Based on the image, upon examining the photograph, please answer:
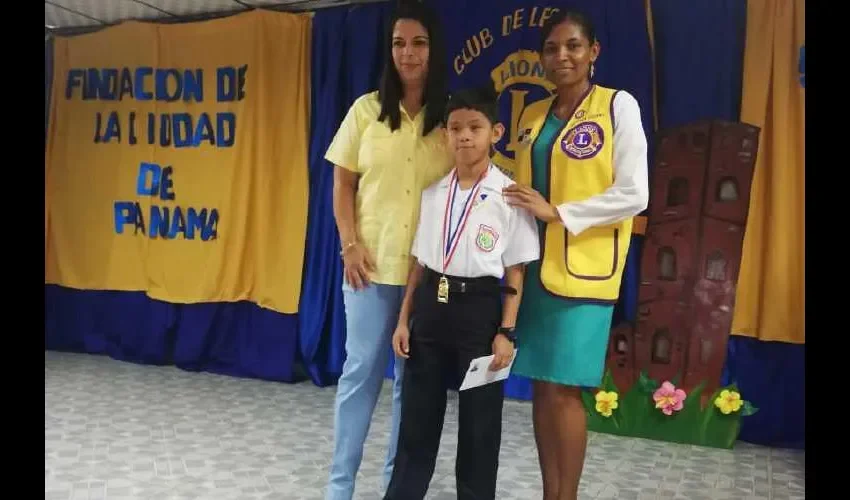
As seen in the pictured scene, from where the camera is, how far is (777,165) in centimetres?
241

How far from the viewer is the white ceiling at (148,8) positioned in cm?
317

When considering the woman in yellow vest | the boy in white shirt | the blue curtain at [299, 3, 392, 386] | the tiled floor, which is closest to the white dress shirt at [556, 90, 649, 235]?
the woman in yellow vest

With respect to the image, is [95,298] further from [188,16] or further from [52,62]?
[188,16]

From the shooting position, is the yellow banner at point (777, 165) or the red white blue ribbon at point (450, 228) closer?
the red white blue ribbon at point (450, 228)

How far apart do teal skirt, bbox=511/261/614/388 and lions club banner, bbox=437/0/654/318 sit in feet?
4.29

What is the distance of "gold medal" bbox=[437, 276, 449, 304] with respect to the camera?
139 cm

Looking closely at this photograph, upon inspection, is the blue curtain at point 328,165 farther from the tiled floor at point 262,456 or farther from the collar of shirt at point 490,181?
the collar of shirt at point 490,181

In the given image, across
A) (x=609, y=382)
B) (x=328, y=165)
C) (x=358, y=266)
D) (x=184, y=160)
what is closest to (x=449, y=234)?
(x=358, y=266)

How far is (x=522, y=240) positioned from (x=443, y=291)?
20cm

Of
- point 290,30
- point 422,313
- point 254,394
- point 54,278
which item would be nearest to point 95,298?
point 54,278

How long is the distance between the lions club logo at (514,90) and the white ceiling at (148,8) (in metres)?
0.78

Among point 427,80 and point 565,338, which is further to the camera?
point 427,80

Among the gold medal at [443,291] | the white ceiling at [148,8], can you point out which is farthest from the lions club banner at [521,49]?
the gold medal at [443,291]

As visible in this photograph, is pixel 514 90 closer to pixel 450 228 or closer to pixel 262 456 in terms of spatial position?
pixel 450 228
